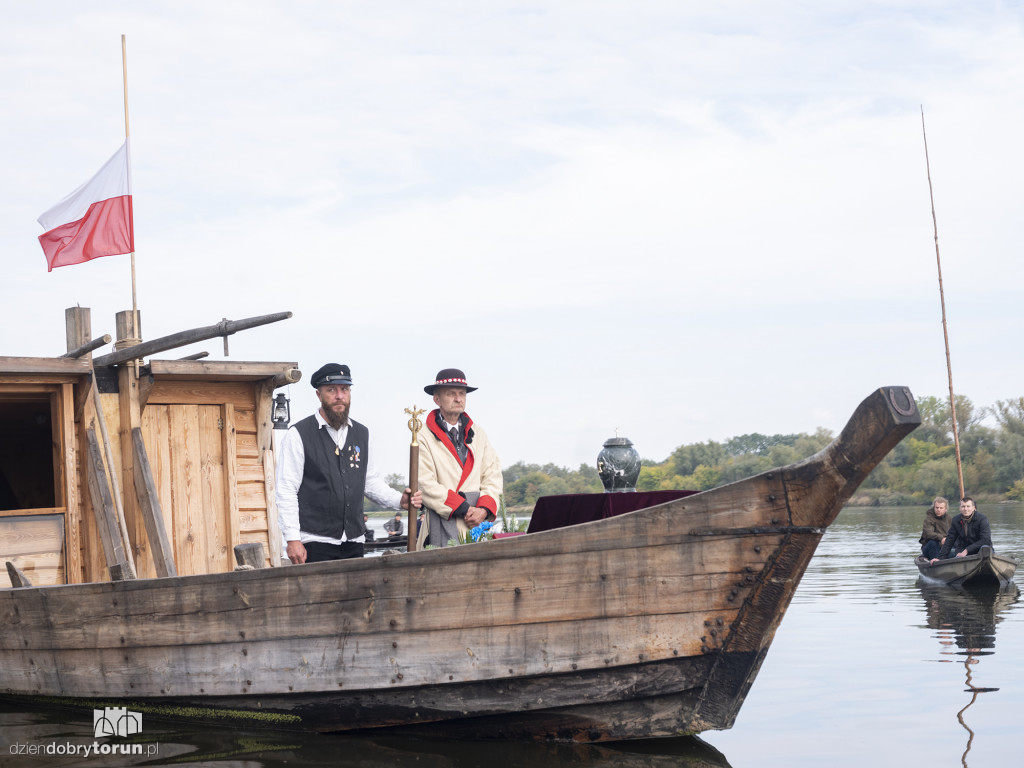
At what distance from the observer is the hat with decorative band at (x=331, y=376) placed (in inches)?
234

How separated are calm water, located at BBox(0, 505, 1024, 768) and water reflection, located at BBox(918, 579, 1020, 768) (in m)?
0.02

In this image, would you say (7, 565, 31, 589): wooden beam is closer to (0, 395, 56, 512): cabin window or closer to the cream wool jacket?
the cream wool jacket

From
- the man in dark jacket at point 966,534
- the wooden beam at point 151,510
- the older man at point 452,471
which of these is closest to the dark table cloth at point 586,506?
the older man at point 452,471

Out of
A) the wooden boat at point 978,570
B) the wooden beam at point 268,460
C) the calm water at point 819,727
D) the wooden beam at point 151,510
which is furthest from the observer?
the wooden boat at point 978,570

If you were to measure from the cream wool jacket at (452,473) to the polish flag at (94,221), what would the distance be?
3238 mm

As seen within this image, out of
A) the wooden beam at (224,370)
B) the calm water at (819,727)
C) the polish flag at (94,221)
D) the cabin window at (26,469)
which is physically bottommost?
the calm water at (819,727)

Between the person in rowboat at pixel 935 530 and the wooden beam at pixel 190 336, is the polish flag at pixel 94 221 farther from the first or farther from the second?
the person in rowboat at pixel 935 530

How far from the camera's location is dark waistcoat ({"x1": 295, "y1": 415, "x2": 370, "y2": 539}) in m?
5.95

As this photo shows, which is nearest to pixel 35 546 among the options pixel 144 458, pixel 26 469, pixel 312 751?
pixel 144 458

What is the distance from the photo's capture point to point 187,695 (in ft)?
18.7

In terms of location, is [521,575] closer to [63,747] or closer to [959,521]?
[63,747]

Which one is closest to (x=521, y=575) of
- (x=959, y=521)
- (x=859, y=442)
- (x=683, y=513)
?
(x=683, y=513)

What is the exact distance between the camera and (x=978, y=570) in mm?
13727

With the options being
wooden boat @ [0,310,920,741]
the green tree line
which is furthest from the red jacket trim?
the green tree line
